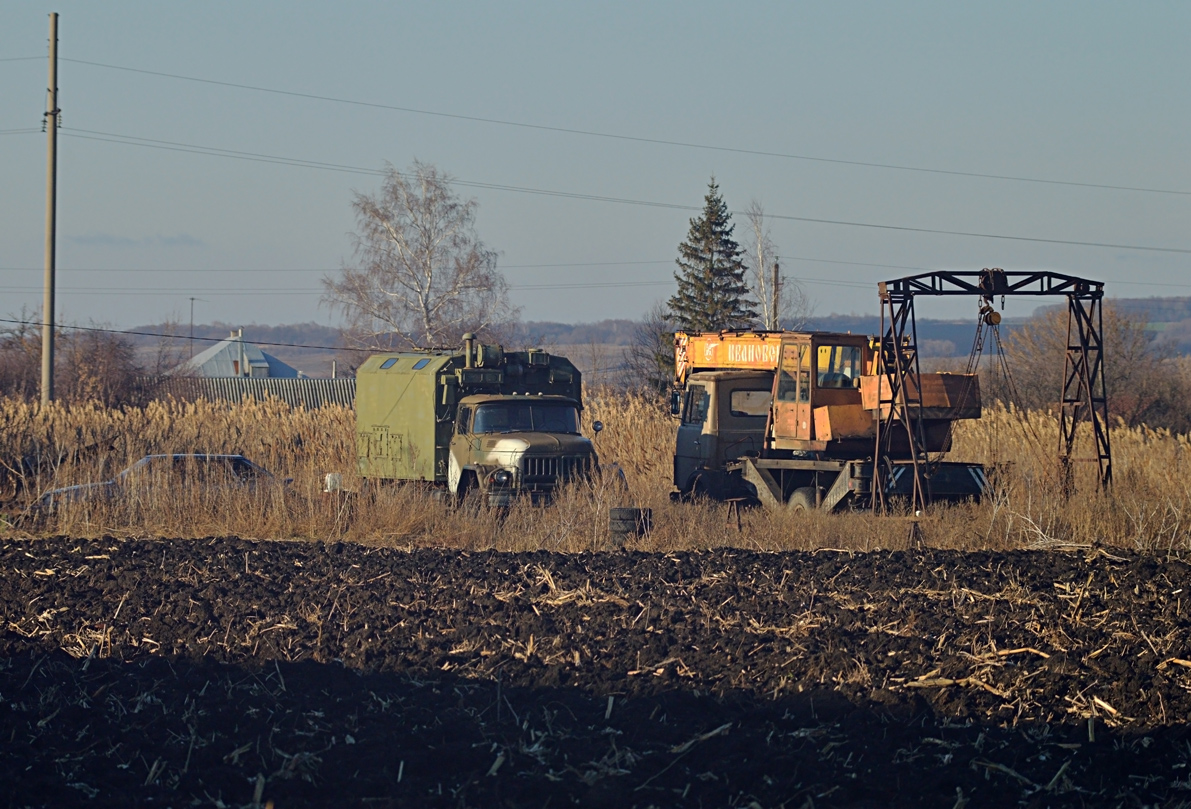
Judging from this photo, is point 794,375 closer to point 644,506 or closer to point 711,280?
point 644,506

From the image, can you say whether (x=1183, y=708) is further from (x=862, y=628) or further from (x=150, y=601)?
(x=150, y=601)

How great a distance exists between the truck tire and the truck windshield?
163 inches

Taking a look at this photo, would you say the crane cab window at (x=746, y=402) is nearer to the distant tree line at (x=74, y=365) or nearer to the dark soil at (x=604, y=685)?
the dark soil at (x=604, y=685)

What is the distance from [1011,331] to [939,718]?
43256 millimetres

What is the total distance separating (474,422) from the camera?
18953 mm

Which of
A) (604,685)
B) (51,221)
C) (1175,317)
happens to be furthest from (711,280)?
(1175,317)

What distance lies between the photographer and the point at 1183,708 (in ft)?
22.4

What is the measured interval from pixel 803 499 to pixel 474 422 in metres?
5.55

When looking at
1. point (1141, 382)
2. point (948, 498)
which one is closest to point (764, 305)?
point (1141, 382)

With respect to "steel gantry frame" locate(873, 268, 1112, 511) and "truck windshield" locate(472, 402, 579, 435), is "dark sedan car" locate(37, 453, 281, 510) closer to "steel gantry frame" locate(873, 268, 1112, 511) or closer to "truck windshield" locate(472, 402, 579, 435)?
"truck windshield" locate(472, 402, 579, 435)

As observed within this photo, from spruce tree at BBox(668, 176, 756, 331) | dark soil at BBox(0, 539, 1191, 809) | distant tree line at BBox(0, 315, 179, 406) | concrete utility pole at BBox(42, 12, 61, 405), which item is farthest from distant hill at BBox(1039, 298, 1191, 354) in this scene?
dark soil at BBox(0, 539, 1191, 809)

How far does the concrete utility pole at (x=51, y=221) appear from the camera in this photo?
28.5 meters

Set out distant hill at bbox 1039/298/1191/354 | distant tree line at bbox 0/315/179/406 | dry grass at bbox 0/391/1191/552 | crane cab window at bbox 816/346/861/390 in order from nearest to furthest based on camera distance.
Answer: dry grass at bbox 0/391/1191/552 → crane cab window at bbox 816/346/861/390 → distant tree line at bbox 0/315/179/406 → distant hill at bbox 1039/298/1191/354

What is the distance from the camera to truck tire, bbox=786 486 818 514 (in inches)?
662
